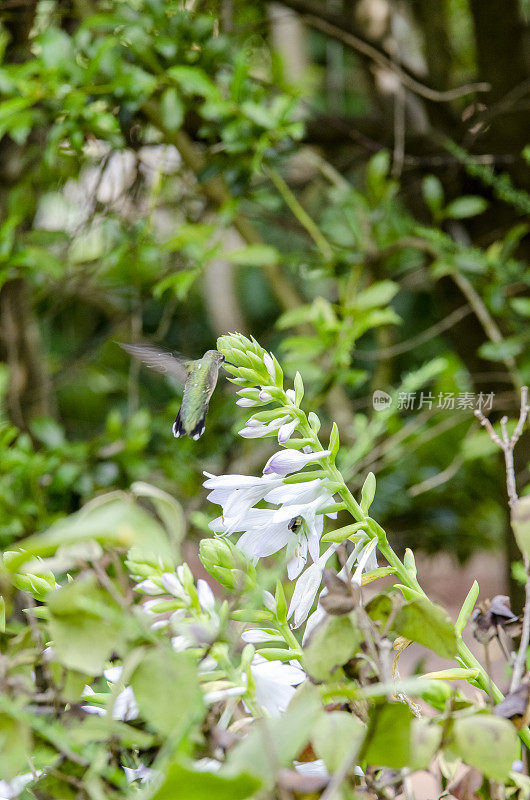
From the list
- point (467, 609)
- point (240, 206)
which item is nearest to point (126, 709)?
point (467, 609)

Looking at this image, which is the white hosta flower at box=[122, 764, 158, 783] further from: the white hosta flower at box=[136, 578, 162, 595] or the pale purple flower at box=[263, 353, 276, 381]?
the pale purple flower at box=[263, 353, 276, 381]

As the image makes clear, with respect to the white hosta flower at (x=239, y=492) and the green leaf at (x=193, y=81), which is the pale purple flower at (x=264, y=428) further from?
the green leaf at (x=193, y=81)

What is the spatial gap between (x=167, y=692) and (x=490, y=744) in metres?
0.09

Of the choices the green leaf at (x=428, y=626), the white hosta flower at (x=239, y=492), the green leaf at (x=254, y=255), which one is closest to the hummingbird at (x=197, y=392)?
the white hosta flower at (x=239, y=492)

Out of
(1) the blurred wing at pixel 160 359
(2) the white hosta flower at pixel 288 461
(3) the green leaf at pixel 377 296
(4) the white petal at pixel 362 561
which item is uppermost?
(2) the white hosta flower at pixel 288 461

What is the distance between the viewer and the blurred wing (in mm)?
580

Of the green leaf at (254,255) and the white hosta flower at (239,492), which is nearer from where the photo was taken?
the white hosta flower at (239,492)

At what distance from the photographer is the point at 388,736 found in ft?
0.75

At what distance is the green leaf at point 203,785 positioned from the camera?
0.18m

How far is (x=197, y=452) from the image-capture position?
117 centimetres

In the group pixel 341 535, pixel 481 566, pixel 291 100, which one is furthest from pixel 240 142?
pixel 481 566

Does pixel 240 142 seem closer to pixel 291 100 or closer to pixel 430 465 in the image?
pixel 291 100

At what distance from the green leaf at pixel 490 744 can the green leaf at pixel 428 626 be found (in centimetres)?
3

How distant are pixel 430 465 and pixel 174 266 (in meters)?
0.67
